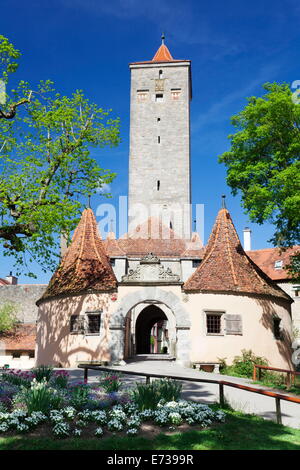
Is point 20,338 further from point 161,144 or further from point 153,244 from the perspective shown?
point 161,144

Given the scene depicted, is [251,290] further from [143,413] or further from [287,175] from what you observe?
[143,413]

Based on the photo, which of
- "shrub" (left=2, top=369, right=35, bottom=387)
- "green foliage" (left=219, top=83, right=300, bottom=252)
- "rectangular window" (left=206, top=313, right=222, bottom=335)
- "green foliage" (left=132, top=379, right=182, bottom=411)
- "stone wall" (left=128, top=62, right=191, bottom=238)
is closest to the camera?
"green foliage" (left=132, top=379, right=182, bottom=411)

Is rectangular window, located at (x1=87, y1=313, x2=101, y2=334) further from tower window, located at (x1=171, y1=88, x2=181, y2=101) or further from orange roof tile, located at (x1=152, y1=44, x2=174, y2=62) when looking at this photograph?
orange roof tile, located at (x1=152, y1=44, x2=174, y2=62)

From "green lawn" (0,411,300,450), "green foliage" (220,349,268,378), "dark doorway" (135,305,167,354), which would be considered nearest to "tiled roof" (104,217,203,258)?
"dark doorway" (135,305,167,354)

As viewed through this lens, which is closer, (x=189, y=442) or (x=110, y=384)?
(x=189, y=442)

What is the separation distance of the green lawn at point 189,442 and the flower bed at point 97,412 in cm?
31

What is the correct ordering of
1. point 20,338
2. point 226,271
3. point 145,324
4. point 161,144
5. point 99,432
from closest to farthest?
point 99,432 → point 226,271 → point 145,324 → point 20,338 → point 161,144

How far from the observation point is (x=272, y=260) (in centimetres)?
4028

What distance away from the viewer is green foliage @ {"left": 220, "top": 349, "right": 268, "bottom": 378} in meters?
18.5

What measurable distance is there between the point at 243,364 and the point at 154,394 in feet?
35.9

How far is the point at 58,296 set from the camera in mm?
21062

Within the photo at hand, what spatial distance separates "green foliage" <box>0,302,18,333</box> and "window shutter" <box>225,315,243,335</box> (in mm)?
22769

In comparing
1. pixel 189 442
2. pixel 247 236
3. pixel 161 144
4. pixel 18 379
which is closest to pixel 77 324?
pixel 18 379
